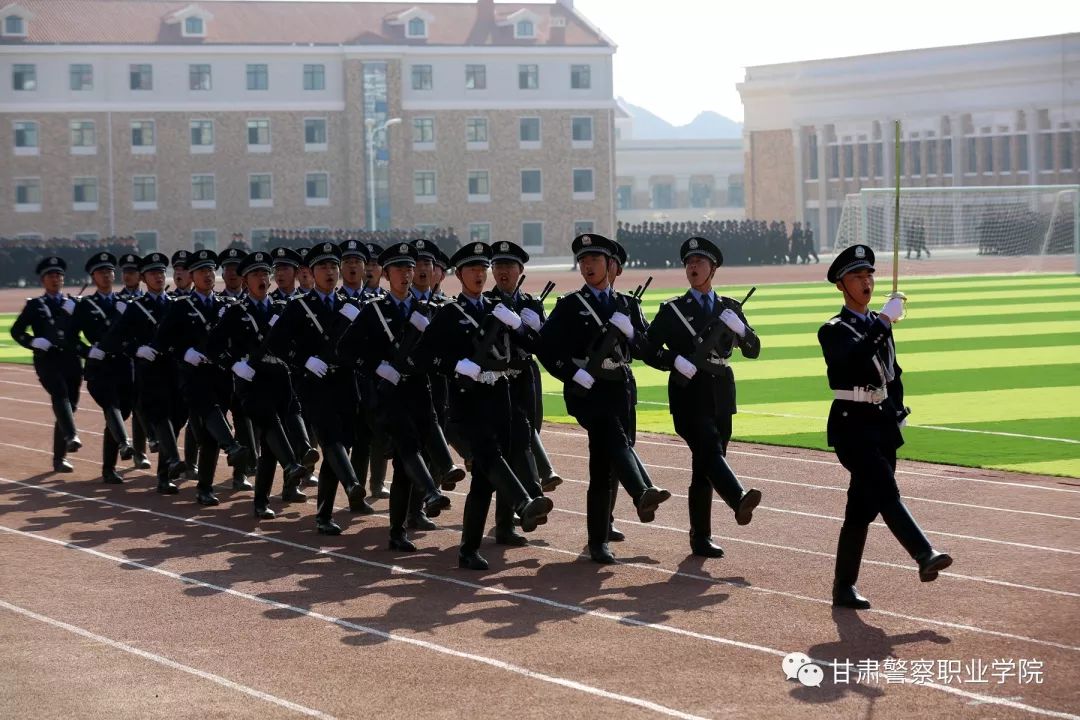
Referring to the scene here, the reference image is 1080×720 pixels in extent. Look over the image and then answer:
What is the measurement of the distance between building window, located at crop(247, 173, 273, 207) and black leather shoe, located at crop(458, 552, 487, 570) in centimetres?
7258

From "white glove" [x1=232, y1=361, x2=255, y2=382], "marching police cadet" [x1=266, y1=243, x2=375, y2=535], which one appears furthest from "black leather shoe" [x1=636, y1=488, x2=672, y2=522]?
"white glove" [x1=232, y1=361, x2=255, y2=382]

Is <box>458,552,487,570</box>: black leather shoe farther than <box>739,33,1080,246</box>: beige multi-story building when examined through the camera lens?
No

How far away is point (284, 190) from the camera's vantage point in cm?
8238

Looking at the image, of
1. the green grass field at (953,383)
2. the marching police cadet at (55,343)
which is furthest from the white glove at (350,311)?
the green grass field at (953,383)

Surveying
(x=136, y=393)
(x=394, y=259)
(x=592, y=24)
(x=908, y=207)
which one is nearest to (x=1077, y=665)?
(x=394, y=259)

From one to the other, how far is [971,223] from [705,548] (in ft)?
201

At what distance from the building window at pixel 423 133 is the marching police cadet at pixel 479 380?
73.6 meters

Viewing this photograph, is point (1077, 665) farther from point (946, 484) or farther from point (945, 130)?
point (945, 130)

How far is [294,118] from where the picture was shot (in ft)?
269

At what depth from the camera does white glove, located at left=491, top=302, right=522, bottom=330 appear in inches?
425

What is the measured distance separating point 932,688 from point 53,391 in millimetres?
11106

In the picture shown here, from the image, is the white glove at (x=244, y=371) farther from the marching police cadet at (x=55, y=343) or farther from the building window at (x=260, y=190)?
the building window at (x=260, y=190)

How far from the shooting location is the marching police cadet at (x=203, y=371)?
14.2 m

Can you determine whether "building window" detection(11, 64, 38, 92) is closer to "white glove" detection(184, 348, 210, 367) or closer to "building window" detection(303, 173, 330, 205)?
"building window" detection(303, 173, 330, 205)
